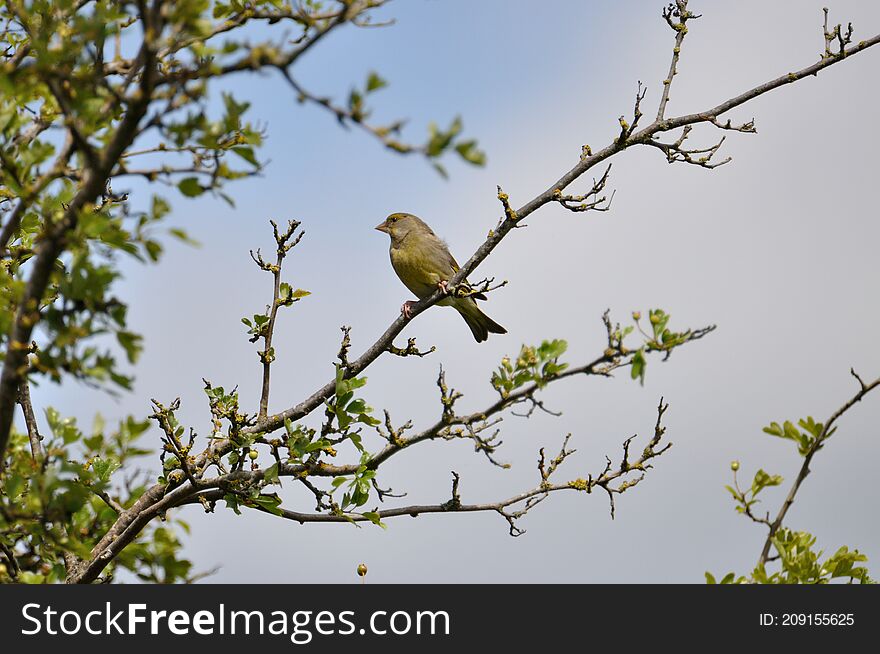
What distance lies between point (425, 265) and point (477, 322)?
2.52 ft

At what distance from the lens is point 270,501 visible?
19.1 ft

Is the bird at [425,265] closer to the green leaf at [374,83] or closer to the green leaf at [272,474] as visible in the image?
the green leaf at [272,474]

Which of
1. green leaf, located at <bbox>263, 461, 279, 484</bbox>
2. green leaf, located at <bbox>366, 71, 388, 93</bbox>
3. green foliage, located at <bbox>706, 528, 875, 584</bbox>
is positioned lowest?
green foliage, located at <bbox>706, 528, 875, 584</bbox>

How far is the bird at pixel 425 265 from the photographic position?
33.2ft

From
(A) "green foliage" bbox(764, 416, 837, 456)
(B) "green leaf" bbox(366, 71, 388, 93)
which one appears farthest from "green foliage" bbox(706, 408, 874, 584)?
(B) "green leaf" bbox(366, 71, 388, 93)

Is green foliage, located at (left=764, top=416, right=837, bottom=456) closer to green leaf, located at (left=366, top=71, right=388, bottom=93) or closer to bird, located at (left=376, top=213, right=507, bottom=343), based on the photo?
green leaf, located at (left=366, top=71, right=388, bottom=93)

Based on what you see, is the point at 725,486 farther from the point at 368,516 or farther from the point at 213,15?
the point at 213,15

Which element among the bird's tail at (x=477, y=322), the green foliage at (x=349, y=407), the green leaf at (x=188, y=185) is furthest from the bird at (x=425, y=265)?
the green leaf at (x=188, y=185)

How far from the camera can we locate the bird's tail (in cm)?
982

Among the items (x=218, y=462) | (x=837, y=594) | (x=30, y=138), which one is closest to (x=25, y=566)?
(x=218, y=462)

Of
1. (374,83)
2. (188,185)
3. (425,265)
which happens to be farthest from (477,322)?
(374,83)

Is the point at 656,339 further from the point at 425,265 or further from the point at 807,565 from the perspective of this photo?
the point at 425,265

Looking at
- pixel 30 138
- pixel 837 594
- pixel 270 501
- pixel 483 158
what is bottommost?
pixel 837 594

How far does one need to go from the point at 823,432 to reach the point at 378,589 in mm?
2515
